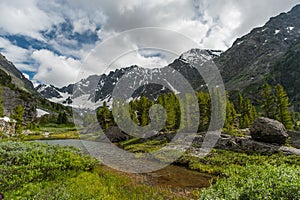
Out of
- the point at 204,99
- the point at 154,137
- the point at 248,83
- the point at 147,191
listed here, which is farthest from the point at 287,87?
the point at 147,191

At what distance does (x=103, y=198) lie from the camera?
1115 centimetres

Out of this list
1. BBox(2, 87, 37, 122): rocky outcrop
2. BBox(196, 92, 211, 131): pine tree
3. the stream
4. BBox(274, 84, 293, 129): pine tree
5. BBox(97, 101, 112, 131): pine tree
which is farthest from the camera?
BBox(2, 87, 37, 122): rocky outcrop

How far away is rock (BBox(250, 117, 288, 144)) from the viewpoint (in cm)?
3038

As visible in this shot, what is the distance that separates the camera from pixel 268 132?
30938mm

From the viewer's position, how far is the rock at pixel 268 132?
30375mm

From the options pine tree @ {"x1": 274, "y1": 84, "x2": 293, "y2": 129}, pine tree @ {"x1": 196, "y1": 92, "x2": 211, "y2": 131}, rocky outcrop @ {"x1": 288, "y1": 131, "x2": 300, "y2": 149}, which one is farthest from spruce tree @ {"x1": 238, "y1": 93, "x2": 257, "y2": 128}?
rocky outcrop @ {"x1": 288, "y1": 131, "x2": 300, "y2": 149}

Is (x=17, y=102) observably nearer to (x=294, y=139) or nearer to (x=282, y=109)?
(x=282, y=109)

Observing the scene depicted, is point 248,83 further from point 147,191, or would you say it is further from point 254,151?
point 147,191

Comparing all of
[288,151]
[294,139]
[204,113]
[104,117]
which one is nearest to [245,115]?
[204,113]

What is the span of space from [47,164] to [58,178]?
4.69ft

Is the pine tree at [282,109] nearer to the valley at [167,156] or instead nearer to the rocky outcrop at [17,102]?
the valley at [167,156]

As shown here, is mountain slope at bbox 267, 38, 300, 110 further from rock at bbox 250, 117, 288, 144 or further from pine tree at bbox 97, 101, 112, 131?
→ rock at bbox 250, 117, 288, 144

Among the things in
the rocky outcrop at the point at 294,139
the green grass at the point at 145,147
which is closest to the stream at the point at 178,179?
the green grass at the point at 145,147

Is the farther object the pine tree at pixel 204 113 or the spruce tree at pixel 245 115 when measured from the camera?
the spruce tree at pixel 245 115
